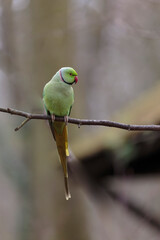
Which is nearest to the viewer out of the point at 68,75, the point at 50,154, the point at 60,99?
the point at 68,75

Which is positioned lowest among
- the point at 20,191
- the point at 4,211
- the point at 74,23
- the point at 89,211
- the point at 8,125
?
the point at 4,211

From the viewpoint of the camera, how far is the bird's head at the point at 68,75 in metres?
1.66

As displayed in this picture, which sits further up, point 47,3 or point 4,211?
point 47,3

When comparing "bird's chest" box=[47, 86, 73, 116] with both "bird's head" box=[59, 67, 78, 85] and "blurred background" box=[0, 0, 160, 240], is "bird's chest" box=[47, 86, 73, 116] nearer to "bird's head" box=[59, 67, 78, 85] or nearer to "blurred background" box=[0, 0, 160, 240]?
"bird's head" box=[59, 67, 78, 85]

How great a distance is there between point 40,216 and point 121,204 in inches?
31.1

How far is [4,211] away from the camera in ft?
21.4

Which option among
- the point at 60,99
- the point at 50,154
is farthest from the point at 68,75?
the point at 50,154

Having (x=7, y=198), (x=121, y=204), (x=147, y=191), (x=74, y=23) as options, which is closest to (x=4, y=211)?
(x=7, y=198)

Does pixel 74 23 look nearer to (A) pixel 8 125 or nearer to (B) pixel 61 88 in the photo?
(A) pixel 8 125

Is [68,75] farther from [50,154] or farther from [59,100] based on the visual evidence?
Result: [50,154]

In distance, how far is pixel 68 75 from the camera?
168cm

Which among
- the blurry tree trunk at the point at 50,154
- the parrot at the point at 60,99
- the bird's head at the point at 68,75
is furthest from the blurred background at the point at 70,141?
the bird's head at the point at 68,75

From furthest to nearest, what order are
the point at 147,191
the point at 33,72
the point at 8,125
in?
the point at 147,191, the point at 8,125, the point at 33,72

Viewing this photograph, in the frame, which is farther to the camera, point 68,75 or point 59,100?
point 59,100
